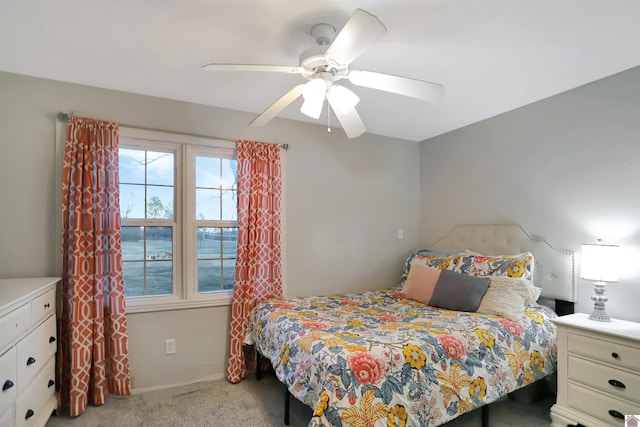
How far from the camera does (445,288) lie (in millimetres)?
2562

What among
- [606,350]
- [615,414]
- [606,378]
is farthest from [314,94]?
[615,414]

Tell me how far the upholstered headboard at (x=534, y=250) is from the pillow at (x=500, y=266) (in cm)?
14

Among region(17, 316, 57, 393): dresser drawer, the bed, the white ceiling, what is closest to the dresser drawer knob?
the bed

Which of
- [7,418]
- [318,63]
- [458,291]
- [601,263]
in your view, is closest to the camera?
[7,418]

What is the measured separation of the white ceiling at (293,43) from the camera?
5.20 ft

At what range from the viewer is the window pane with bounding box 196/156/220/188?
2.82 m

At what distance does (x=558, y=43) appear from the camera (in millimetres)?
1896

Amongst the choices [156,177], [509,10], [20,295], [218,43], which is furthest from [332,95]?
[20,295]

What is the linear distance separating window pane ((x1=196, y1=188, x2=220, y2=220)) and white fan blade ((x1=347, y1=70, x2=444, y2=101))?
1740 millimetres

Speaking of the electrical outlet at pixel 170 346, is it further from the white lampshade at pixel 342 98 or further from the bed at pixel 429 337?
the white lampshade at pixel 342 98

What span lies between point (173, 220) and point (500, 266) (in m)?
2.71

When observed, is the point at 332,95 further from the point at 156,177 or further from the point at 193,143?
the point at 156,177

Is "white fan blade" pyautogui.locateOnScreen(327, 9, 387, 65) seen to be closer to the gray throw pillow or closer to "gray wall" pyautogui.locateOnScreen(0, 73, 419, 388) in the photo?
"gray wall" pyautogui.locateOnScreen(0, 73, 419, 388)

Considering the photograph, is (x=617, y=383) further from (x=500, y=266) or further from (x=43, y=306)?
(x=43, y=306)
